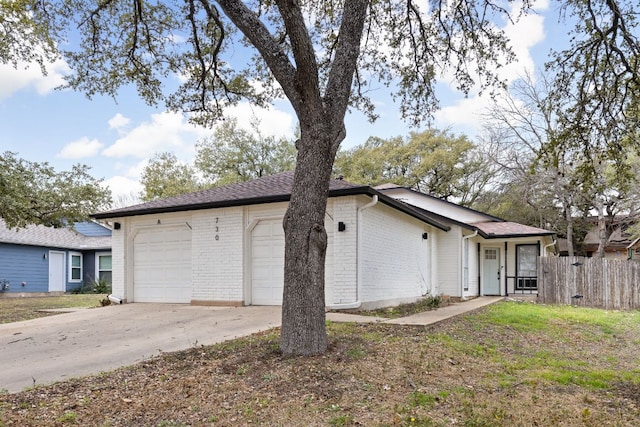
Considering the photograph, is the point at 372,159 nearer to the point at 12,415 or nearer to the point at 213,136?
the point at 213,136

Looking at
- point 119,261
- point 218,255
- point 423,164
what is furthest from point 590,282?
point 423,164

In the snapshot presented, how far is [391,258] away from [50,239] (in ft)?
62.1

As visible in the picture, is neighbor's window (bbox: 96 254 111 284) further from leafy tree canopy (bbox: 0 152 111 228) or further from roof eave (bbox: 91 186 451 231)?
roof eave (bbox: 91 186 451 231)

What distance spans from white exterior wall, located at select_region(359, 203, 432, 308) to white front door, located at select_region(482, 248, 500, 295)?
566cm

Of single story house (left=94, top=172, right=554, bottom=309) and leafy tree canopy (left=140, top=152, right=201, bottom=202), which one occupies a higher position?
leafy tree canopy (left=140, top=152, right=201, bottom=202)

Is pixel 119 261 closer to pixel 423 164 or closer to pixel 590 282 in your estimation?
pixel 590 282

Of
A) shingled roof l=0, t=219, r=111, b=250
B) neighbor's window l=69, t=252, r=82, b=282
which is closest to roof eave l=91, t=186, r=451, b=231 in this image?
shingled roof l=0, t=219, r=111, b=250

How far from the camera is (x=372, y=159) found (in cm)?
3459

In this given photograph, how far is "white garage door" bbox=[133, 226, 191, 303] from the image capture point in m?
12.3

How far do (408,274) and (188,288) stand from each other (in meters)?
6.16

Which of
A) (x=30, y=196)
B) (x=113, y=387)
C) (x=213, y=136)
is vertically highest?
(x=213, y=136)

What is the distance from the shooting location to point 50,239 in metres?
23.2

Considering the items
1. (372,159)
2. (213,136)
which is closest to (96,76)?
(213,136)

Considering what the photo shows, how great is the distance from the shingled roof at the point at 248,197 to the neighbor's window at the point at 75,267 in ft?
42.8
